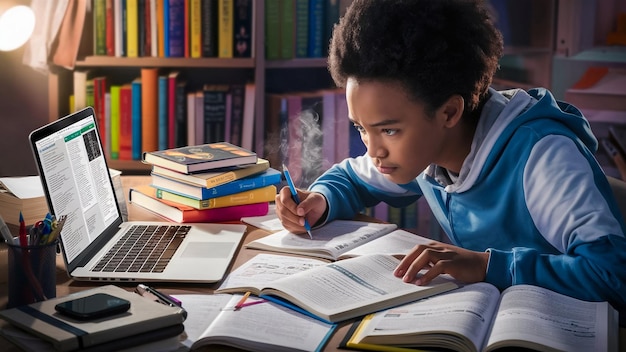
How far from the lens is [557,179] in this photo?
134 centimetres

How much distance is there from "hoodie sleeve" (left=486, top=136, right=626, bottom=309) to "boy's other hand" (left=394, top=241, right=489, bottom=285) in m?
0.02

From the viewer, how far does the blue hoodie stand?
1.22m

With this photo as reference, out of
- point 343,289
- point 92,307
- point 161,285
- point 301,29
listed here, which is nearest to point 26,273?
point 92,307

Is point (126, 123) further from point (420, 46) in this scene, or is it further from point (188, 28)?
point (420, 46)

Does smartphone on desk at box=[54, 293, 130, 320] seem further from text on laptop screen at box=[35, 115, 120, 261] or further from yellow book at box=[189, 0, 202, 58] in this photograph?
yellow book at box=[189, 0, 202, 58]

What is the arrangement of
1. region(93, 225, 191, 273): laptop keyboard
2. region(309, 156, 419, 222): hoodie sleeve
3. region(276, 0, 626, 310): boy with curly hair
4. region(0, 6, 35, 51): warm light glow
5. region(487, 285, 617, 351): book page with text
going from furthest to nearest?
region(0, 6, 35, 51): warm light glow, region(309, 156, 419, 222): hoodie sleeve, region(93, 225, 191, 273): laptop keyboard, region(276, 0, 626, 310): boy with curly hair, region(487, 285, 617, 351): book page with text

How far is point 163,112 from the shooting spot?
2.92 meters

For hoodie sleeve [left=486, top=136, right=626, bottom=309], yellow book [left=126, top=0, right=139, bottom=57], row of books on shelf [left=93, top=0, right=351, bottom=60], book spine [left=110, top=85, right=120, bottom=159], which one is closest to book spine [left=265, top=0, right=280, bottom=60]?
row of books on shelf [left=93, top=0, right=351, bottom=60]

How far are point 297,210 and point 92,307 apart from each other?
589mm

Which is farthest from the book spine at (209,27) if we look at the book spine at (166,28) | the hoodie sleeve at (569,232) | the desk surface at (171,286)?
the hoodie sleeve at (569,232)

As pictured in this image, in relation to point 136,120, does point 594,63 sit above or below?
above

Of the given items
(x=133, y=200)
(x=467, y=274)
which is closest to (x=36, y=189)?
(x=133, y=200)

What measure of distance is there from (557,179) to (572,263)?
0.56ft

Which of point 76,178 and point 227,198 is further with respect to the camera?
point 227,198
